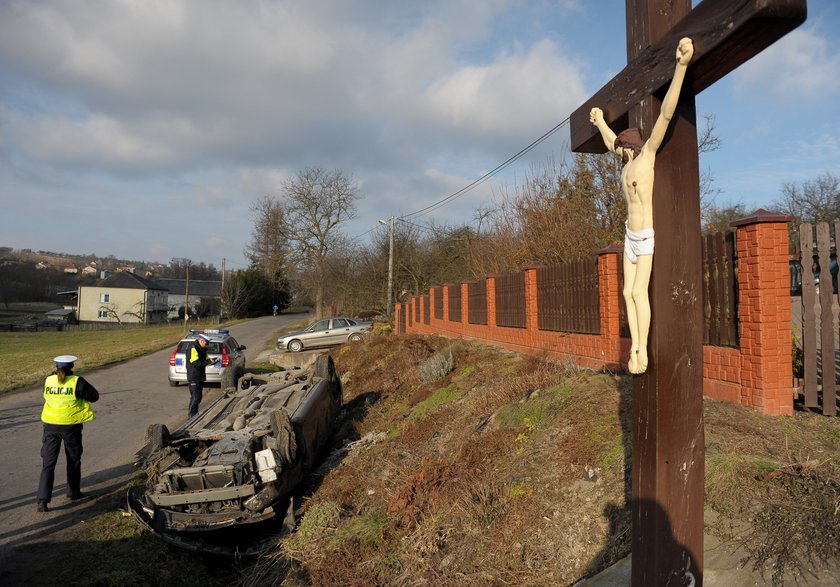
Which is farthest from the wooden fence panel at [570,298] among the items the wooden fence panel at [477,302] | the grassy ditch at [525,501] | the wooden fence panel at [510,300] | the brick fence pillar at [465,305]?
the brick fence pillar at [465,305]

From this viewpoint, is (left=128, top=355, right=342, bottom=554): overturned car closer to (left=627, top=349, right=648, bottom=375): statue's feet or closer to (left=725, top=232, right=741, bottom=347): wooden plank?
(left=627, top=349, right=648, bottom=375): statue's feet

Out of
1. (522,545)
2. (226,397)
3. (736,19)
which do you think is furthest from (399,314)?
(736,19)

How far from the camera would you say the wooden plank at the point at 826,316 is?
5.47m

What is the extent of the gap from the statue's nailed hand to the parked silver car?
82.1 feet

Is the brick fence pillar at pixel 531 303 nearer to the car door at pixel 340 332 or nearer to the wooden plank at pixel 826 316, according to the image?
the wooden plank at pixel 826 316

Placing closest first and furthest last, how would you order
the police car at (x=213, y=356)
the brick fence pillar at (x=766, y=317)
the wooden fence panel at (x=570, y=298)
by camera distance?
the brick fence pillar at (x=766, y=317) → the wooden fence panel at (x=570, y=298) → the police car at (x=213, y=356)

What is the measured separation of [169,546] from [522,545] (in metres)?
3.89

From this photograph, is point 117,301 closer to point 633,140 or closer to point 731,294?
point 731,294

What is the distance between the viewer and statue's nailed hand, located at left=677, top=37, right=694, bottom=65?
2431mm

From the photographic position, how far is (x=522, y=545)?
401 centimetres

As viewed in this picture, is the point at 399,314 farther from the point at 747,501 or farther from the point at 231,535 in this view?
the point at 747,501

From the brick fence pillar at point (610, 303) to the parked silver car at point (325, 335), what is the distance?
19171mm

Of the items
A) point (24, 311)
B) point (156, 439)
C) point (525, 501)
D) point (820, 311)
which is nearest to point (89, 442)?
point (156, 439)

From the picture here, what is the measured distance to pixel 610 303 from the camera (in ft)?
27.8
